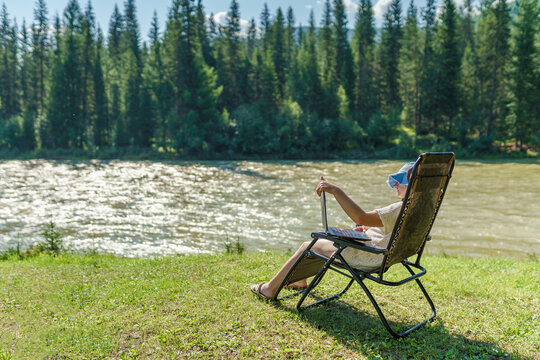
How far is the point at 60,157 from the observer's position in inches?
1777

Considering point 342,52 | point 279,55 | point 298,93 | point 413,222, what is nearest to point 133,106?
point 298,93

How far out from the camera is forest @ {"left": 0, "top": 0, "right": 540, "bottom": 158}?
43.3m

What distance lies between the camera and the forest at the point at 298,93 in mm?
43281

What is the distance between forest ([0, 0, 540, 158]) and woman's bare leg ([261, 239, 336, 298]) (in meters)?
38.7

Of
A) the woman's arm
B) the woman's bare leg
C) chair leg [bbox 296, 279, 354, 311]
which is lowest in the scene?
chair leg [bbox 296, 279, 354, 311]

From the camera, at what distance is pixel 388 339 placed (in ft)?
12.1

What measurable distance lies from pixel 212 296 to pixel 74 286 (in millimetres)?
1979

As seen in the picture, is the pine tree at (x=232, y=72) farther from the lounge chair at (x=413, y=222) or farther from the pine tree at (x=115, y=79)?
the lounge chair at (x=413, y=222)

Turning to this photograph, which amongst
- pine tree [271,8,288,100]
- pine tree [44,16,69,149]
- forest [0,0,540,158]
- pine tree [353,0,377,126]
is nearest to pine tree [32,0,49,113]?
forest [0,0,540,158]

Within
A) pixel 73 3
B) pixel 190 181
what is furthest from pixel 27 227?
pixel 73 3

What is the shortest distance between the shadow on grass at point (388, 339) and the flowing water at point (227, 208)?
641cm

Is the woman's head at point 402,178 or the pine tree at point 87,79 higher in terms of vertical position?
the pine tree at point 87,79

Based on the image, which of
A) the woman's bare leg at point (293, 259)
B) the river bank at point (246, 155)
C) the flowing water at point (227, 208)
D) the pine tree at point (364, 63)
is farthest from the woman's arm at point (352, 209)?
the pine tree at point (364, 63)

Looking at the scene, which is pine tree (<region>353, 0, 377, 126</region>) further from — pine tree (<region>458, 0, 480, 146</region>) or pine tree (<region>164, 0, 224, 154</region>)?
pine tree (<region>164, 0, 224, 154</region>)
